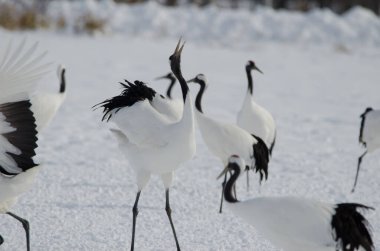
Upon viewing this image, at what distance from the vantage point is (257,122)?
19.1ft

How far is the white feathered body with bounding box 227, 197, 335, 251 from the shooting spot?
11.4 feet

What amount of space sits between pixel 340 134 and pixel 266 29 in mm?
12458

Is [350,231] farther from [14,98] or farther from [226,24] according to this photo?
[226,24]

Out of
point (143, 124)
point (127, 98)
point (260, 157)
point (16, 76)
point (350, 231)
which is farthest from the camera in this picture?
point (260, 157)

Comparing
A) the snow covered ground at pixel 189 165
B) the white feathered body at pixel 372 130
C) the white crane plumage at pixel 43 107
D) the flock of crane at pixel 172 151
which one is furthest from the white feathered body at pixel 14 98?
the white feathered body at pixel 372 130

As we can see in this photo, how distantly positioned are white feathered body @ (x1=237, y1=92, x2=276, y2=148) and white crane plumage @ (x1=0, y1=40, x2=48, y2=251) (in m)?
2.45

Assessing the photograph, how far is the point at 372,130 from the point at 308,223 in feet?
8.52

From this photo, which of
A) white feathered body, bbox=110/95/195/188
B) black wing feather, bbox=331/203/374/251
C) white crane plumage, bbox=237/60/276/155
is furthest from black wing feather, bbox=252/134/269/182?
black wing feather, bbox=331/203/374/251

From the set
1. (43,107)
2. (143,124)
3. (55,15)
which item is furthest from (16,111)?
(55,15)

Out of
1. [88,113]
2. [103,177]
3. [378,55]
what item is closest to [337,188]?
[103,177]

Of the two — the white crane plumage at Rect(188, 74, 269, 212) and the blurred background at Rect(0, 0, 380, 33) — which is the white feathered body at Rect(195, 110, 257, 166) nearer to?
the white crane plumage at Rect(188, 74, 269, 212)

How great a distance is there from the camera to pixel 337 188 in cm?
584

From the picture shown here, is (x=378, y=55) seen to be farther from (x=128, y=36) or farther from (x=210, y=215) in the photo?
(x=210, y=215)

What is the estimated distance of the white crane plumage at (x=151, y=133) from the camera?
13.5ft
